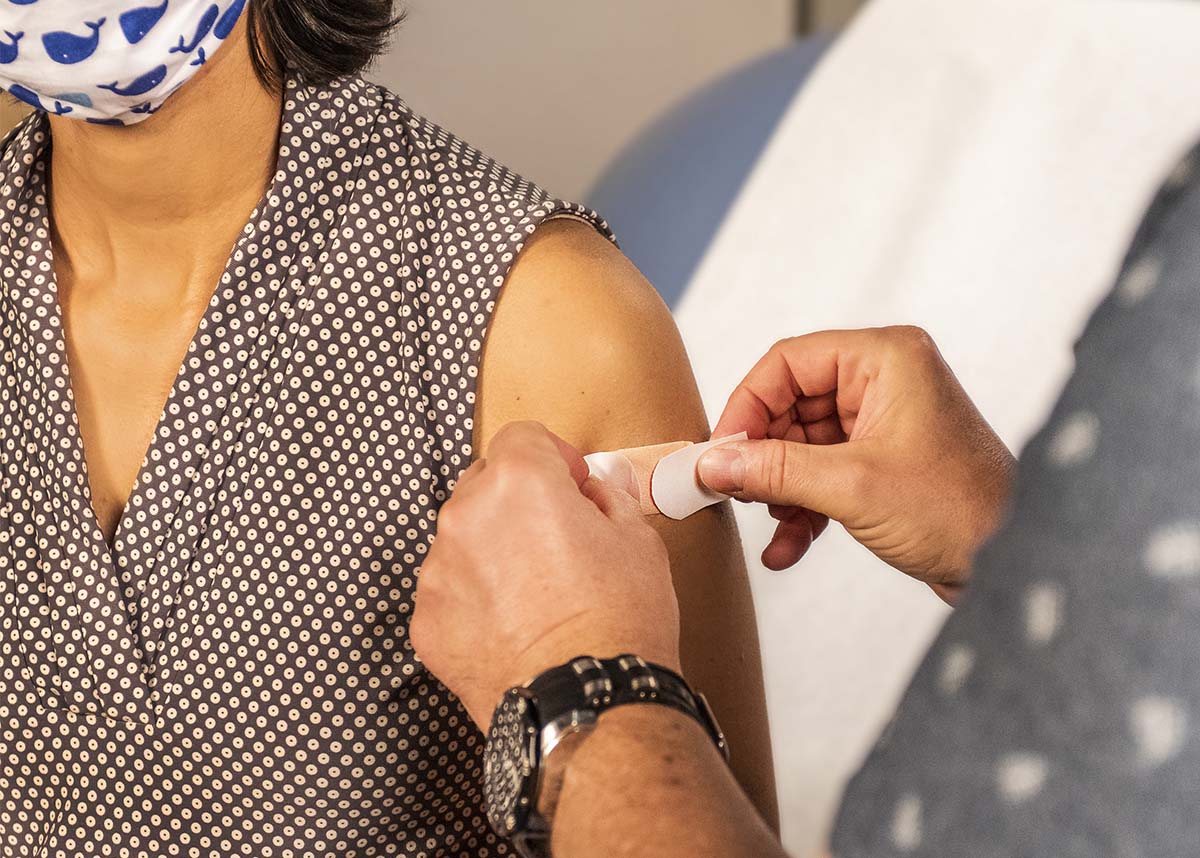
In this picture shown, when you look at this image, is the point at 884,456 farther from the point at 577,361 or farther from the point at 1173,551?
the point at 1173,551

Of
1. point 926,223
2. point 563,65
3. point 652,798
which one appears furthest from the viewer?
point 563,65

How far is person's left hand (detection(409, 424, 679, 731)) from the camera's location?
26.8 inches

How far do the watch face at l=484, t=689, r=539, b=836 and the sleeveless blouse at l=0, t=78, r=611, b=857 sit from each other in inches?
11.0

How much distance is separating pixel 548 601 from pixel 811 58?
1871 millimetres

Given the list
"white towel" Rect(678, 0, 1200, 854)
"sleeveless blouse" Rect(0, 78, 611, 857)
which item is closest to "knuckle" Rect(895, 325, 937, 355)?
"sleeveless blouse" Rect(0, 78, 611, 857)

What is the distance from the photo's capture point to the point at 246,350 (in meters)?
0.96

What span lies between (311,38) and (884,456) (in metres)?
0.53

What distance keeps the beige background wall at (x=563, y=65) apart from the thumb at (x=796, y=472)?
1.79 meters

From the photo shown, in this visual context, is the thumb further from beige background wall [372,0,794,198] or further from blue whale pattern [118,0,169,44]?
beige background wall [372,0,794,198]

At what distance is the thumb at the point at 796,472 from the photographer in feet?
2.75

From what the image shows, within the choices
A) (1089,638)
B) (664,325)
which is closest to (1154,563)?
(1089,638)

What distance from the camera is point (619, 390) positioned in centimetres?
93

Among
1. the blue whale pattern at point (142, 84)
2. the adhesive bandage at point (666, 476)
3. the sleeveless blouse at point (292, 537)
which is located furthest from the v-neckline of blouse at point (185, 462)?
the adhesive bandage at point (666, 476)

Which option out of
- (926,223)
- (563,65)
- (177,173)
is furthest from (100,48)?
(563,65)
